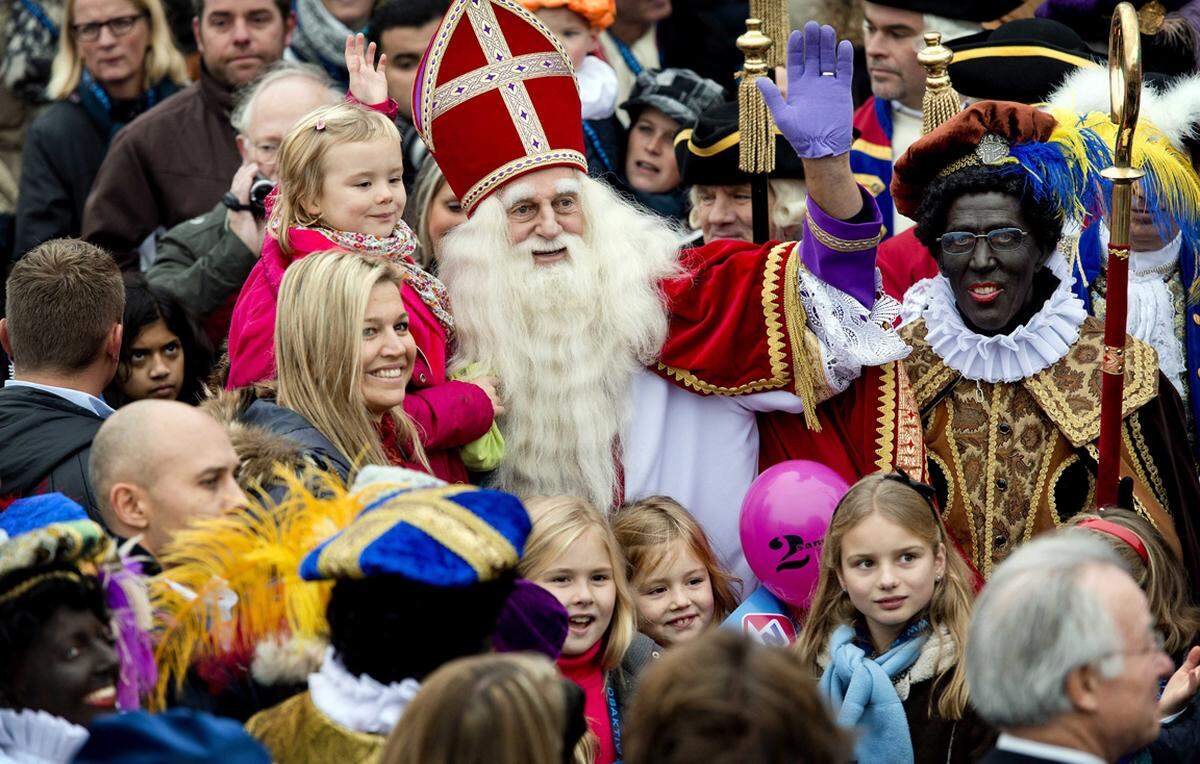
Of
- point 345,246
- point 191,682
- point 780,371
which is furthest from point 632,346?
point 191,682

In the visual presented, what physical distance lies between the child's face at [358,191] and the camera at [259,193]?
108 centimetres

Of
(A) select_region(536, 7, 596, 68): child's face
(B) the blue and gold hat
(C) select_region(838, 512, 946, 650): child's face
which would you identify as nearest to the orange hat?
(A) select_region(536, 7, 596, 68): child's face

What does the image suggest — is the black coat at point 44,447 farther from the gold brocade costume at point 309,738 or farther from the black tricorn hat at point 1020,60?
the black tricorn hat at point 1020,60

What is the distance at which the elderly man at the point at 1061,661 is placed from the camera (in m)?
3.46

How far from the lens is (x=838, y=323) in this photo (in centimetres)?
570

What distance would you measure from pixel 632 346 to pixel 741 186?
1398 millimetres

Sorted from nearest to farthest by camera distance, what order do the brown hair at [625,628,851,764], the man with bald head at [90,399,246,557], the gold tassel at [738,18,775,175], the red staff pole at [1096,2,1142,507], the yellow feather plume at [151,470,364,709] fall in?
the brown hair at [625,628,851,764], the yellow feather plume at [151,470,364,709], the man with bald head at [90,399,246,557], the red staff pole at [1096,2,1142,507], the gold tassel at [738,18,775,175]

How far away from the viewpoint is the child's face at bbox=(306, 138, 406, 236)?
18.9 ft

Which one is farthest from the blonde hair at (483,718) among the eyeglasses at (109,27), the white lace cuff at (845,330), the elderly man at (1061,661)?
the eyeglasses at (109,27)

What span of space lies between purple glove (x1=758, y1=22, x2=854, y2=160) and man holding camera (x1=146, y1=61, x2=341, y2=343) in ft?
6.68

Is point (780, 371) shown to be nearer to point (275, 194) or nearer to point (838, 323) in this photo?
point (838, 323)

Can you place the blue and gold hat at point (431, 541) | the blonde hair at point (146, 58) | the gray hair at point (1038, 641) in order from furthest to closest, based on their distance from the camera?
the blonde hair at point (146, 58)
the blue and gold hat at point (431, 541)
the gray hair at point (1038, 641)

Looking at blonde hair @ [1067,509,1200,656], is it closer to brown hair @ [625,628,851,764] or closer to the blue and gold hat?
the blue and gold hat

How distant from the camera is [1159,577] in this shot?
5.34m
